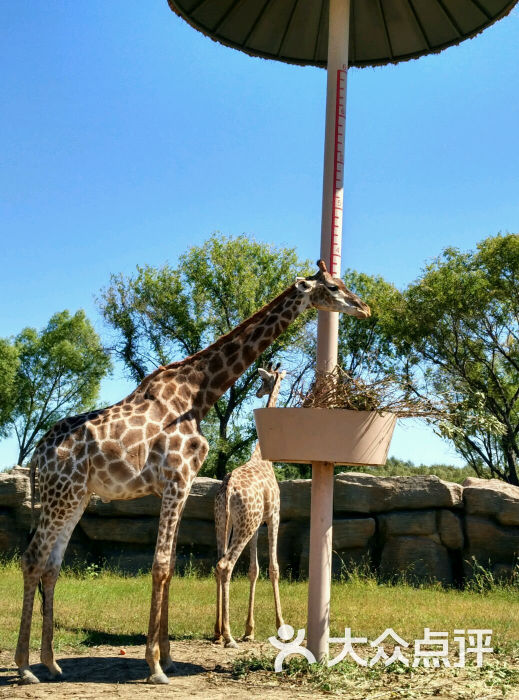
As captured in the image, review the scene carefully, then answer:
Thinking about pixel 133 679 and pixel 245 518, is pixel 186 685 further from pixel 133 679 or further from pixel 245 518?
pixel 245 518

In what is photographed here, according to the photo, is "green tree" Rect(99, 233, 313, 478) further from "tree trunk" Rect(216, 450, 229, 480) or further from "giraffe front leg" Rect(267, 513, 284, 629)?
"giraffe front leg" Rect(267, 513, 284, 629)

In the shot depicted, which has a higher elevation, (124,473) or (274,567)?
(124,473)

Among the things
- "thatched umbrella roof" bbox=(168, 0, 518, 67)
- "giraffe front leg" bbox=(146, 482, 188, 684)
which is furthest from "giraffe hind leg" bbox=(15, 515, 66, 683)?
"thatched umbrella roof" bbox=(168, 0, 518, 67)

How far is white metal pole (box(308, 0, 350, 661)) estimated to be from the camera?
6.44 metres

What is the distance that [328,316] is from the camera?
697 centimetres

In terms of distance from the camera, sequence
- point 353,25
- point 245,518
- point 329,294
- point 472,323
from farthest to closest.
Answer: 1. point 472,323
2. point 353,25
3. point 245,518
4. point 329,294

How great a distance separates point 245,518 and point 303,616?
2.26m

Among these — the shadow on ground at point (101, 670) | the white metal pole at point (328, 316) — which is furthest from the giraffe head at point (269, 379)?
the shadow on ground at point (101, 670)

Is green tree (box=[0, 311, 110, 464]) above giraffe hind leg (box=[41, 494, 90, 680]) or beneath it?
above

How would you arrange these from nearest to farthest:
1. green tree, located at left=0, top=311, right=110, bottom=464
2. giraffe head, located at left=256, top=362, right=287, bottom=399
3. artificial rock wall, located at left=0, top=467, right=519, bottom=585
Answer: giraffe head, located at left=256, top=362, right=287, bottom=399
artificial rock wall, located at left=0, top=467, right=519, bottom=585
green tree, located at left=0, top=311, right=110, bottom=464

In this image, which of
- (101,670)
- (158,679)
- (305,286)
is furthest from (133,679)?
(305,286)

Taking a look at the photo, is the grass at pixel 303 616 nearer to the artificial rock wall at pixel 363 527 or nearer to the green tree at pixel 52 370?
the artificial rock wall at pixel 363 527

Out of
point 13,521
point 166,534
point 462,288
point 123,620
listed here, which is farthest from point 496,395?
point 166,534

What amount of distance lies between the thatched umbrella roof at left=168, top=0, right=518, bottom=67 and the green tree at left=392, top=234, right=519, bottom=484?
14.2 metres
